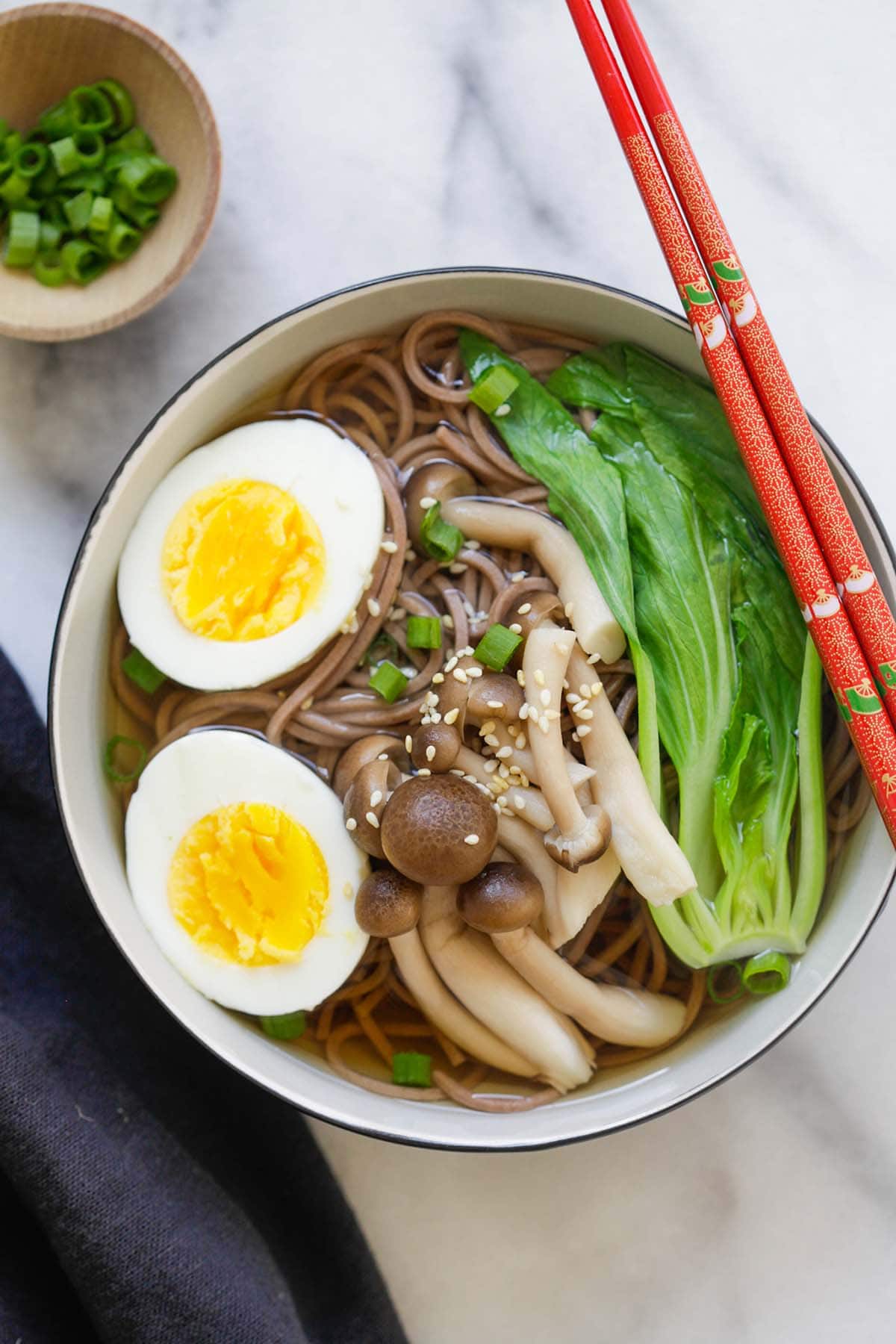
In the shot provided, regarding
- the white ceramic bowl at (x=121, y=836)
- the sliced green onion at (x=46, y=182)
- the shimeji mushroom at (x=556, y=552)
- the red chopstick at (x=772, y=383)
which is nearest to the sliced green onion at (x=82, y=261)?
the sliced green onion at (x=46, y=182)

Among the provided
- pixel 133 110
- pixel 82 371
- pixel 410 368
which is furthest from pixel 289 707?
pixel 133 110

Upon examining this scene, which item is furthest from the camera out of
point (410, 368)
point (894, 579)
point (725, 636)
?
point (410, 368)

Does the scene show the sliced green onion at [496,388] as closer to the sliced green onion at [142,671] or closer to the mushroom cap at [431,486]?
the mushroom cap at [431,486]

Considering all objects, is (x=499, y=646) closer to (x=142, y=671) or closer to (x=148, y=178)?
(x=142, y=671)

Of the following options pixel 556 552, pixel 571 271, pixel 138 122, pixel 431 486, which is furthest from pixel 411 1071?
pixel 138 122

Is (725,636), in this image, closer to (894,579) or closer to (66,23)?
(894,579)
